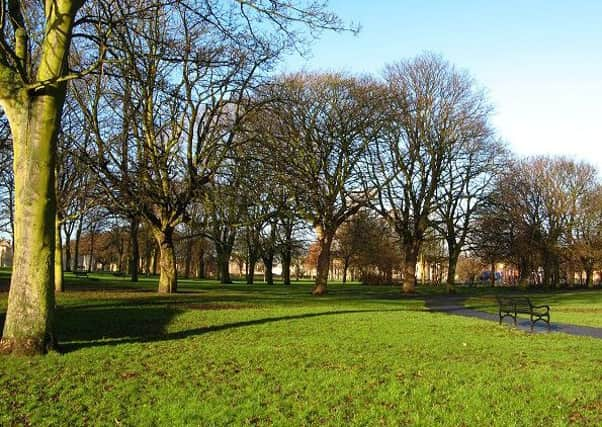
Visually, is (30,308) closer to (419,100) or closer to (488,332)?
(488,332)

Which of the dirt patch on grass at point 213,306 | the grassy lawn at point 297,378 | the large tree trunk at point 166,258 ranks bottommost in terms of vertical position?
the dirt patch on grass at point 213,306

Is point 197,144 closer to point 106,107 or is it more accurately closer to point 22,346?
point 106,107

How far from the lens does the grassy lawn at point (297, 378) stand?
21.0 ft

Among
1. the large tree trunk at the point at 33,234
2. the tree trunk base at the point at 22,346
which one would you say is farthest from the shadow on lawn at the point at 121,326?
the large tree trunk at the point at 33,234

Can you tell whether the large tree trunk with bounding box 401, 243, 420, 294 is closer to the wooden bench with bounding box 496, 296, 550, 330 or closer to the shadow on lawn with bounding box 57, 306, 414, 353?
the wooden bench with bounding box 496, 296, 550, 330

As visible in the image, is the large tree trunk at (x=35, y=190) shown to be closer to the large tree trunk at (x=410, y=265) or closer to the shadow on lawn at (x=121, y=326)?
the shadow on lawn at (x=121, y=326)

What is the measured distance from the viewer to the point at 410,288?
40.8 m

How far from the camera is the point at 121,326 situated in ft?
46.0

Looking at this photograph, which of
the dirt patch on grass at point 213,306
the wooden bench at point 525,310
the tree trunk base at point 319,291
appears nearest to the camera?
the wooden bench at point 525,310

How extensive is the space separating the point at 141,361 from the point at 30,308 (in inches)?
79.9

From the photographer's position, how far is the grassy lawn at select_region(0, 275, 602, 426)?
21.0 ft

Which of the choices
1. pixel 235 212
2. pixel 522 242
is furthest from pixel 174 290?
pixel 522 242

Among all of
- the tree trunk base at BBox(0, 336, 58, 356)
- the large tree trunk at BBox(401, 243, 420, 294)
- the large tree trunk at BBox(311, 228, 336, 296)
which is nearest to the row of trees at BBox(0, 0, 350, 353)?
the tree trunk base at BBox(0, 336, 58, 356)

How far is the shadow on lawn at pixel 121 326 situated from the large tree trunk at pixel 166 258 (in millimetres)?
7875
